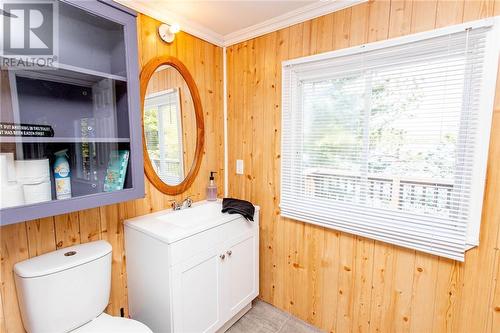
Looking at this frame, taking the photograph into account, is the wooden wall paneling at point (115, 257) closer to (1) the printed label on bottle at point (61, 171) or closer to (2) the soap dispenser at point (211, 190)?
(1) the printed label on bottle at point (61, 171)

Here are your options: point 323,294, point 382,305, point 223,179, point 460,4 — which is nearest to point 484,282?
point 382,305

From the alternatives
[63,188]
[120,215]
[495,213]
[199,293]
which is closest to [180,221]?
[120,215]

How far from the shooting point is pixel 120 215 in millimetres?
1617

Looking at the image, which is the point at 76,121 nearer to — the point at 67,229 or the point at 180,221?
the point at 67,229

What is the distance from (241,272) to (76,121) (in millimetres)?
1494

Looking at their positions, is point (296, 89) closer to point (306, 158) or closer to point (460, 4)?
point (306, 158)

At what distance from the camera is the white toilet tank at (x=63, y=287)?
45.1 inches

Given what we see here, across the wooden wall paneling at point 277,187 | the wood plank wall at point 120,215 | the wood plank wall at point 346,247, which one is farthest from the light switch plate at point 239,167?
the wooden wall paneling at point 277,187

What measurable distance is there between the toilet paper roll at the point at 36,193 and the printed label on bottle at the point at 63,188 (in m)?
0.04

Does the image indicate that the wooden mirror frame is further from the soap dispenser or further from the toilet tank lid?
the toilet tank lid

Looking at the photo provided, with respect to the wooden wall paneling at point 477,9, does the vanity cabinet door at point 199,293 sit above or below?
below

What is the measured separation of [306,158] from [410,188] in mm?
683

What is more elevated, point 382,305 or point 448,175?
point 448,175

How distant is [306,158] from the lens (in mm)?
1833
